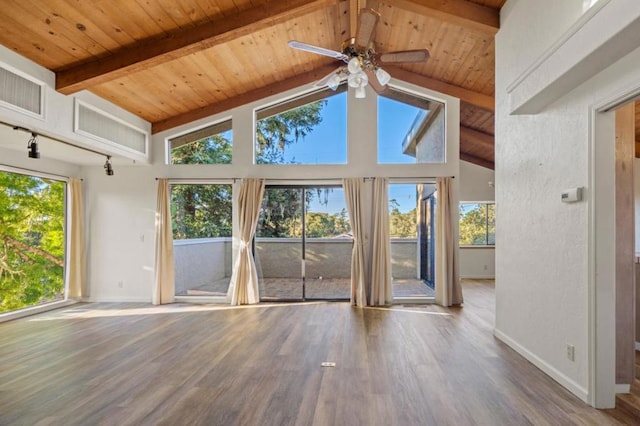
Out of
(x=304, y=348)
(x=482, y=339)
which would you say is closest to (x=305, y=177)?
(x=304, y=348)

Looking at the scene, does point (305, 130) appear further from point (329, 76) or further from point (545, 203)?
point (545, 203)

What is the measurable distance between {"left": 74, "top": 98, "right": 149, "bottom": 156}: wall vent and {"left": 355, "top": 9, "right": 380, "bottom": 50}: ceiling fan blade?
358cm

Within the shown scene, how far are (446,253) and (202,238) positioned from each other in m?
4.23

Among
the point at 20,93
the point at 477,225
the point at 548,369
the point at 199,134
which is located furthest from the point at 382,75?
the point at 477,225

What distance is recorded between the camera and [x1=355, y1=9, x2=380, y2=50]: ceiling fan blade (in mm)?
2719

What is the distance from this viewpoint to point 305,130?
6.12m

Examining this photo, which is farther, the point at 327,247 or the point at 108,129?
the point at 327,247

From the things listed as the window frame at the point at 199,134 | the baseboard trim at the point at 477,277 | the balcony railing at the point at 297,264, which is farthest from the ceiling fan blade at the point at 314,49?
the baseboard trim at the point at 477,277

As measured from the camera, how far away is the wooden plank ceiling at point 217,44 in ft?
11.3

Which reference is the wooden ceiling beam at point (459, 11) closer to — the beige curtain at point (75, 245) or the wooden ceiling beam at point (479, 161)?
the wooden ceiling beam at point (479, 161)

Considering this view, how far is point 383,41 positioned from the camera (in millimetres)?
5332

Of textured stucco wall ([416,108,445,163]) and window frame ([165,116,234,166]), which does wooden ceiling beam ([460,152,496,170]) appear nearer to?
textured stucco wall ([416,108,445,163])

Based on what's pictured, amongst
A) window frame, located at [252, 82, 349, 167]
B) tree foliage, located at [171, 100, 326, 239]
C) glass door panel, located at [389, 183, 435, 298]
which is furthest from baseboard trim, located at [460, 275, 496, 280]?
window frame, located at [252, 82, 349, 167]

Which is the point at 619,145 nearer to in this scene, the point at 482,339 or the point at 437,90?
the point at 482,339
